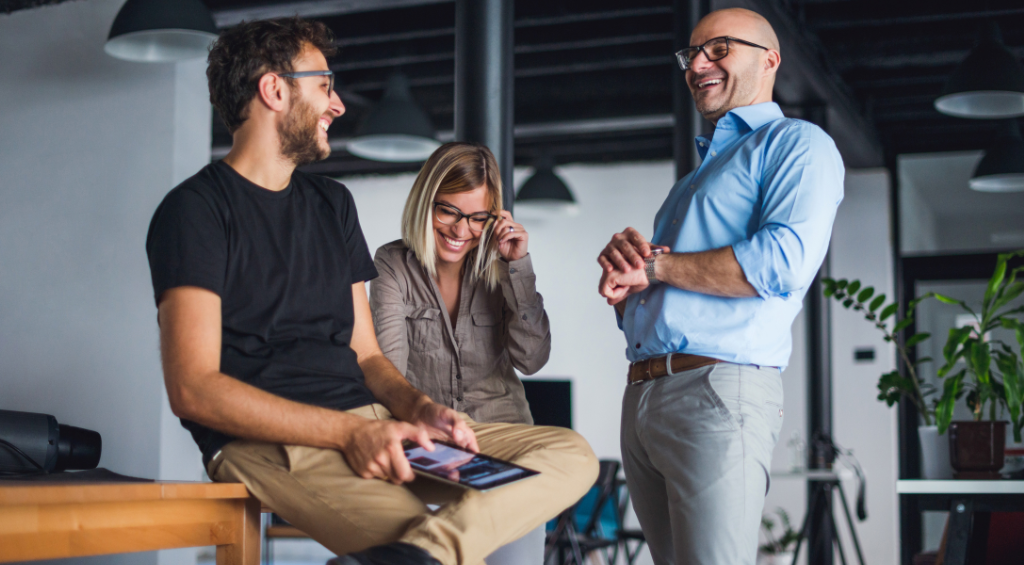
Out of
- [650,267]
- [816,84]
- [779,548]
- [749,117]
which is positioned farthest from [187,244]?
[779,548]

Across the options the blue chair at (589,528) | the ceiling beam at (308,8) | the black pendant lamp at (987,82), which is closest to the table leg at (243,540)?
the blue chair at (589,528)

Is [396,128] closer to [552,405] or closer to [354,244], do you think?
[552,405]

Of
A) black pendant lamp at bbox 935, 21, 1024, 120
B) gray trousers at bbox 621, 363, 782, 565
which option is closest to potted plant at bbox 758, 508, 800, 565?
black pendant lamp at bbox 935, 21, 1024, 120

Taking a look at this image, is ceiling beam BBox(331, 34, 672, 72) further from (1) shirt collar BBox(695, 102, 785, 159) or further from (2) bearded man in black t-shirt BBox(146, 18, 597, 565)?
Result: (2) bearded man in black t-shirt BBox(146, 18, 597, 565)

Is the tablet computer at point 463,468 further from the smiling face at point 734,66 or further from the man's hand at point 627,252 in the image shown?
the smiling face at point 734,66

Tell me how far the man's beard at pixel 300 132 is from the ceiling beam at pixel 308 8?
3.26 m

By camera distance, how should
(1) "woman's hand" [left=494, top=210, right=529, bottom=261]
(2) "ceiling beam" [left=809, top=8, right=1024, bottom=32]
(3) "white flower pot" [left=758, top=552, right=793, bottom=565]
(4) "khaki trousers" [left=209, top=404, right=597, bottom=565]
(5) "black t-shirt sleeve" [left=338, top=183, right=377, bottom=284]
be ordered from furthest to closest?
(3) "white flower pot" [left=758, top=552, right=793, bottom=565] → (2) "ceiling beam" [left=809, top=8, right=1024, bottom=32] → (1) "woman's hand" [left=494, top=210, right=529, bottom=261] → (5) "black t-shirt sleeve" [left=338, top=183, right=377, bottom=284] → (4) "khaki trousers" [left=209, top=404, right=597, bottom=565]

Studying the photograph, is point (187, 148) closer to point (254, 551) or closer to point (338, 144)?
point (254, 551)

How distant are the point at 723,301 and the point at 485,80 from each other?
1365mm

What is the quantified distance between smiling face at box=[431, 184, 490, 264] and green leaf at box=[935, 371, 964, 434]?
72.6 inches

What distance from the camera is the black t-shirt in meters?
1.45

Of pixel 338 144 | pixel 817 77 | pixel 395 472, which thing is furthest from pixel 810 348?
pixel 395 472

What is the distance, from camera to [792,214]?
5.78 ft

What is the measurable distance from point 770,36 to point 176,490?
1612 millimetres
